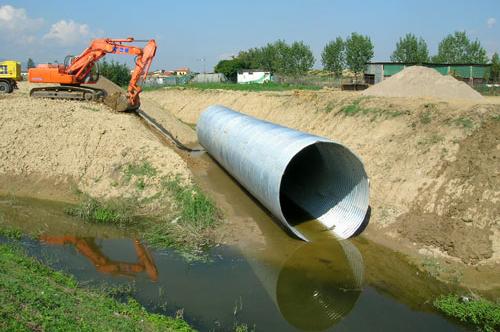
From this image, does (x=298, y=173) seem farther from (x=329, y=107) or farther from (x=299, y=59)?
(x=299, y=59)

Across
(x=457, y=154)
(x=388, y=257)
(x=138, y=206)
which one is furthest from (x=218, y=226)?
(x=457, y=154)

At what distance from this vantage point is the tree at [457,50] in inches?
2709

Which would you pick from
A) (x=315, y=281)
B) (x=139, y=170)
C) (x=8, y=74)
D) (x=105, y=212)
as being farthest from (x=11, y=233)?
(x=8, y=74)

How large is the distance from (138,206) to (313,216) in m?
5.13

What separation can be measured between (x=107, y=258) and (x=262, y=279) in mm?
3739

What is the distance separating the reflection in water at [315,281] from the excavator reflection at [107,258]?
2.34 metres

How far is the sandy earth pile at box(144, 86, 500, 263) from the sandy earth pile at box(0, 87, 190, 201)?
633 cm

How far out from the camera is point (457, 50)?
70.7m

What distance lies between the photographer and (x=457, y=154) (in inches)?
505

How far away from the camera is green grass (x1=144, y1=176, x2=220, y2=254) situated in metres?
11.5

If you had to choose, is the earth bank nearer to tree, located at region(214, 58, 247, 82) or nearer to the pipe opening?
the pipe opening

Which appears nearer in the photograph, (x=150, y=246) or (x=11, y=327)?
(x=11, y=327)

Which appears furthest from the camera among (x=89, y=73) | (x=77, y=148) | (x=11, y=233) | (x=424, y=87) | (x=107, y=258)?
(x=424, y=87)

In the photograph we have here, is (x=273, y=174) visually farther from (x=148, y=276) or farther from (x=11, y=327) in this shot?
(x=11, y=327)
